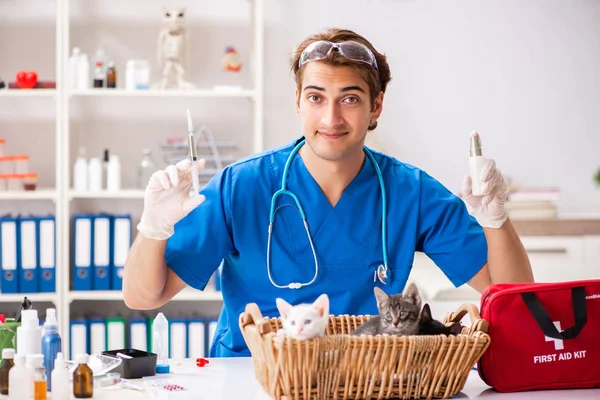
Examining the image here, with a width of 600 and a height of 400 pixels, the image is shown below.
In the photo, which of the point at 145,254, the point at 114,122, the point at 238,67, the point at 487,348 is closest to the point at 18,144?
the point at 114,122

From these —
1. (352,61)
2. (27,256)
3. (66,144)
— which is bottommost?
(27,256)

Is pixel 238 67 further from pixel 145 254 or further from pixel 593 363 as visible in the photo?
pixel 593 363

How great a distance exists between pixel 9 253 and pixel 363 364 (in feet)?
7.78

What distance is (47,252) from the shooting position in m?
3.28

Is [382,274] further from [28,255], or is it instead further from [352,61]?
[28,255]

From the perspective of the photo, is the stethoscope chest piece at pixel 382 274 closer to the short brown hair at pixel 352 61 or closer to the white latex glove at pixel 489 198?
the white latex glove at pixel 489 198

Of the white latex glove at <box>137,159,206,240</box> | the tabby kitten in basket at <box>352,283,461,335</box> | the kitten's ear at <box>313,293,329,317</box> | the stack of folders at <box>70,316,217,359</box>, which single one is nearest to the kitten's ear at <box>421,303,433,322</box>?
the tabby kitten in basket at <box>352,283,461,335</box>

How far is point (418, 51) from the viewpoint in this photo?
363 centimetres

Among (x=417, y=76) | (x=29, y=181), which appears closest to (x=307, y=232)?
(x=29, y=181)

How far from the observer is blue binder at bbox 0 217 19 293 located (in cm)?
324

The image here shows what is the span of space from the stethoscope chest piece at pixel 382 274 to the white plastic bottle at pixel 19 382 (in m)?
0.79

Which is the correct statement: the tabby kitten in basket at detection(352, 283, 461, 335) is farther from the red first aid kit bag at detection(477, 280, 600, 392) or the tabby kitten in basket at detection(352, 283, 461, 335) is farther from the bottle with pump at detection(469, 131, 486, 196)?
the bottle with pump at detection(469, 131, 486, 196)

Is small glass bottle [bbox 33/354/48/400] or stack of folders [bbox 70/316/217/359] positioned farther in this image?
stack of folders [bbox 70/316/217/359]

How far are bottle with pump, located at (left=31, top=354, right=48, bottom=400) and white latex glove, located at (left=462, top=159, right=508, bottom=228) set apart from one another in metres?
0.90
